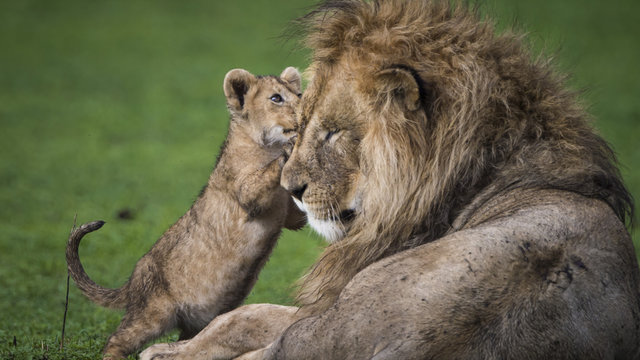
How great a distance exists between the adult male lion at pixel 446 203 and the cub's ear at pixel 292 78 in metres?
1.27

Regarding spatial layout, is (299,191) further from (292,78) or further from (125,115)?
(125,115)

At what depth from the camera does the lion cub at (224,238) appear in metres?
4.48

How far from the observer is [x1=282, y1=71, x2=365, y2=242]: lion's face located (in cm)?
328

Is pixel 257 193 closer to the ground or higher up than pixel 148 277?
higher up

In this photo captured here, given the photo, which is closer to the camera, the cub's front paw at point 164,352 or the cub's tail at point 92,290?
the cub's front paw at point 164,352

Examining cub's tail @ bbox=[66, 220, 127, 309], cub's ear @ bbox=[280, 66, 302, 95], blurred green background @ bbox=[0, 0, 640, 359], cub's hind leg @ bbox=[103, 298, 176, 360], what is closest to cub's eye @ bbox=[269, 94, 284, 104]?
cub's ear @ bbox=[280, 66, 302, 95]

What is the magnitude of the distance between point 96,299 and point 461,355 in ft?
9.30

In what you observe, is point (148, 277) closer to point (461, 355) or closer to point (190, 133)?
point (461, 355)

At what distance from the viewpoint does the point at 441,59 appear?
128 inches

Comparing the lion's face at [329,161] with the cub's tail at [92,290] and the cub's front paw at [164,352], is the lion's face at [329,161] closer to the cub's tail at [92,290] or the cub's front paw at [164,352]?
the cub's front paw at [164,352]

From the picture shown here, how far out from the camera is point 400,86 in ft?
10.4

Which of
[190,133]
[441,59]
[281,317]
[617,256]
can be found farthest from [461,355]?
[190,133]

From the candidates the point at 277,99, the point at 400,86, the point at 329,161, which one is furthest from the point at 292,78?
the point at 400,86

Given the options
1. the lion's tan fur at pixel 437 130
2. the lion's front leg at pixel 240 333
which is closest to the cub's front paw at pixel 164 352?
the lion's front leg at pixel 240 333
